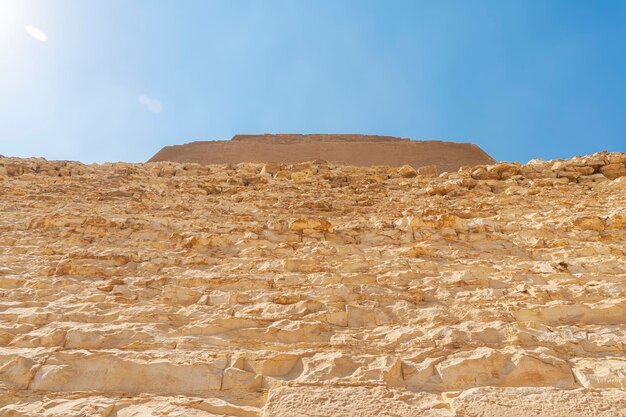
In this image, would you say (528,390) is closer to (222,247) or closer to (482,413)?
(482,413)

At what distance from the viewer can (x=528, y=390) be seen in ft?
7.83

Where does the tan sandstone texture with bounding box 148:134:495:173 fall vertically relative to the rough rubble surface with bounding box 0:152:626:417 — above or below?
above

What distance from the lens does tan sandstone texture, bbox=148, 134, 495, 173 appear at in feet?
41.3

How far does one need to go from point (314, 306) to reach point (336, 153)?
10.2 m

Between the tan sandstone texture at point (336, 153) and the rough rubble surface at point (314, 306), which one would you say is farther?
the tan sandstone texture at point (336, 153)

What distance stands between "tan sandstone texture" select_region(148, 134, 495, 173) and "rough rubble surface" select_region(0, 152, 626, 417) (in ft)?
19.1

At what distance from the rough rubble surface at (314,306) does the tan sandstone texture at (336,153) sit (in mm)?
5821

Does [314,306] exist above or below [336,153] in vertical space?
below

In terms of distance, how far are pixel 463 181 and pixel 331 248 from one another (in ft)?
12.4

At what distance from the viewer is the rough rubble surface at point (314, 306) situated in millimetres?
2389

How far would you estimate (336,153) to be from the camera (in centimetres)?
1330

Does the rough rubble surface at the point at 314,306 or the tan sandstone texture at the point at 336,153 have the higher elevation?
the tan sandstone texture at the point at 336,153

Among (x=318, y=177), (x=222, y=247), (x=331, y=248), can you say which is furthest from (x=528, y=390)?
(x=318, y=177)

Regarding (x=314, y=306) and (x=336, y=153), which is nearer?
(x=314, y=306)
